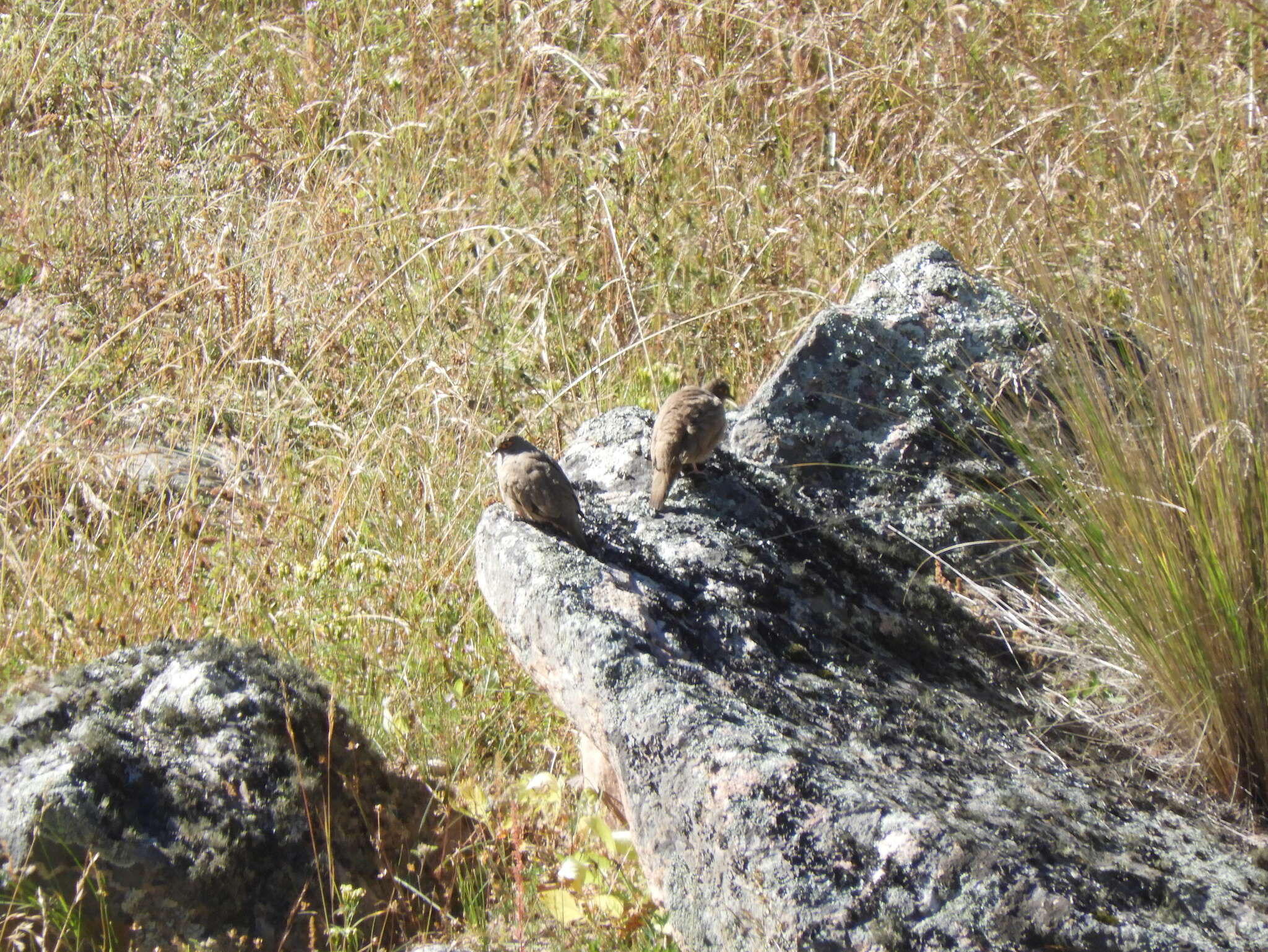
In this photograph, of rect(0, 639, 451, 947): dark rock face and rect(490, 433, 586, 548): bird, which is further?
rect(490, 433, 586, 548): bird

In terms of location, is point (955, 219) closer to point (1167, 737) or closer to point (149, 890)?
point (1167, 737)

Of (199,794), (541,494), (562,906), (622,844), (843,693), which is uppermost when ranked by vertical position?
(541,494)

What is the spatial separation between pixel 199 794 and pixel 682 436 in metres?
1.58

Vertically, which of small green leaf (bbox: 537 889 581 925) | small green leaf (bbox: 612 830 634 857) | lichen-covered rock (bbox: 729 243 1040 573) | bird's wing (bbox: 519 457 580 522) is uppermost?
bird's wing (bbox: 519 457 580 522)

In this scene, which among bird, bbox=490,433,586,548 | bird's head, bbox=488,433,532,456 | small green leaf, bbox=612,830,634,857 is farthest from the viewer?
bird's head, bbox=488,433,532,456

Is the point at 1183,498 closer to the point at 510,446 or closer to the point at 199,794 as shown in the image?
the point at 510,446

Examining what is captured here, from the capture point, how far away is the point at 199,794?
2.81 m

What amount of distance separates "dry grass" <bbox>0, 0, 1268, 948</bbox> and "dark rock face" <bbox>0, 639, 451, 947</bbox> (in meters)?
0.44

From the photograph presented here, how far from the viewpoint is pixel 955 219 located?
5238 millimetres

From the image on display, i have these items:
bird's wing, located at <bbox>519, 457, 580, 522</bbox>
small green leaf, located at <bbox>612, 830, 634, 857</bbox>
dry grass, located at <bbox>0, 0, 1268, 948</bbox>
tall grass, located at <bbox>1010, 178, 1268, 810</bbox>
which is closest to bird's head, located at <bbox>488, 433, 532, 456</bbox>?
bird's wing, located at <bbox>519, 457, 580, 522</bbox>

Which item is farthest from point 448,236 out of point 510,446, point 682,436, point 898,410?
point 898,410

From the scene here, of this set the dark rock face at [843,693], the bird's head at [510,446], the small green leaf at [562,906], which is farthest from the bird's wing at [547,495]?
the small green leaf at [562,906]

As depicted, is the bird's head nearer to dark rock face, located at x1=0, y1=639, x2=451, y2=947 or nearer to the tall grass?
dark rock face, located at x1=0, y1=639, x2=451, y2=947

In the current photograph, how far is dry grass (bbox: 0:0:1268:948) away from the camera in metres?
3.90
